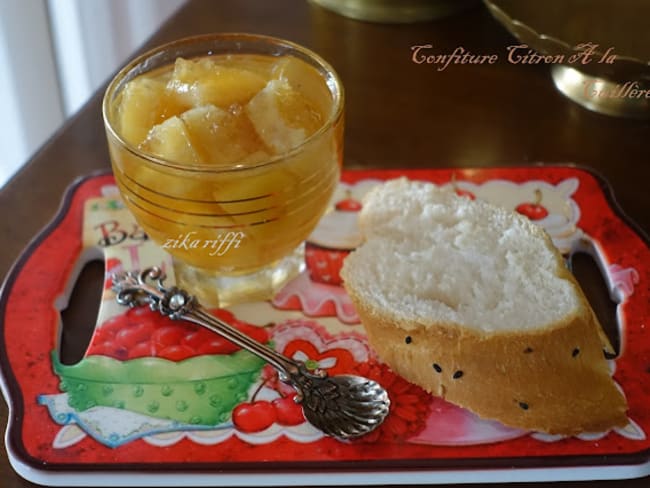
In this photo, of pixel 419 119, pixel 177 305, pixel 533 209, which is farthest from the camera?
pixel 419 119

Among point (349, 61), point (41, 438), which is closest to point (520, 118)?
point (349, 61)

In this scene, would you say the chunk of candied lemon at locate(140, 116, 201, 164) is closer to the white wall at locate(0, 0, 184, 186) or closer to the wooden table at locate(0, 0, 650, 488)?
the wooden table at locate(0, 0, 650, 488)

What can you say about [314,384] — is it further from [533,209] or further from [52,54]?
[52,54]

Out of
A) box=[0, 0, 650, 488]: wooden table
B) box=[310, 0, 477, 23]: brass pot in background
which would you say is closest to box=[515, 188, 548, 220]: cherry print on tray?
box=[0, 0, 650, 488]: wooden table

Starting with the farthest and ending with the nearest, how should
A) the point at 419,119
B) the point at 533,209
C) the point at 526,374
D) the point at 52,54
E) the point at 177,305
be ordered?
the point at 52,54
the point at 419,119
the point at 533,209
the point at 177,305
the point at 526,374

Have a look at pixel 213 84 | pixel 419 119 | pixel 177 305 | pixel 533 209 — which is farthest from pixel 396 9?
pixel 177 305

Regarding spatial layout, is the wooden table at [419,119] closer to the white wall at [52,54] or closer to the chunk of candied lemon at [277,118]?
the chunk of candied lemon at [277,118]

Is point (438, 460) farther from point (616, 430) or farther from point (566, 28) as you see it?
point (566, 28)
